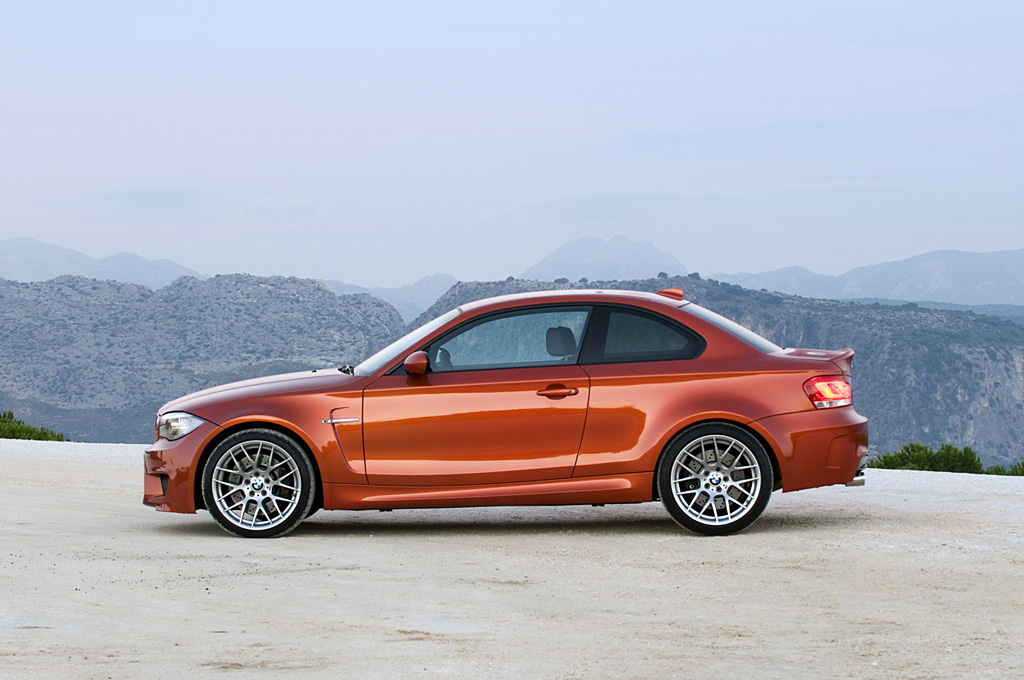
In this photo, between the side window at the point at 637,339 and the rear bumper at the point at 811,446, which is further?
the side window at the point at 637,339

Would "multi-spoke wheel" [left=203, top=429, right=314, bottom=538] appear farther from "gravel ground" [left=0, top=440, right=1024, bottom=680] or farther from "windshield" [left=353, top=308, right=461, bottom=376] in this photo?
"windshield" [left=353, top=308, right=461, bottom=376]

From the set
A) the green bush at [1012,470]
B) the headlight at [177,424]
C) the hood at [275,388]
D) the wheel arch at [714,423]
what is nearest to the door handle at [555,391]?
the wheel arch at [714,423]

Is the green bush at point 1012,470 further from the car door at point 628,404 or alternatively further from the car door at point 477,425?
the car door at point 477,425

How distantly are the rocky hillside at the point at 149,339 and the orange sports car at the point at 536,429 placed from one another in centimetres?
12557

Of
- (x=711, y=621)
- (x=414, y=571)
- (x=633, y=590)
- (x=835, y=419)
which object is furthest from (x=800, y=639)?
(x=835, y=419)

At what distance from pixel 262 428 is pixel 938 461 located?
59.6 feet

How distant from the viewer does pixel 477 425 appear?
8312 millimetres

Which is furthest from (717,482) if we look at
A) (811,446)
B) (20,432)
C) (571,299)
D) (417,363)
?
(20,432)

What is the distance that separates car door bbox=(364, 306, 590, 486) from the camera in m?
8.32

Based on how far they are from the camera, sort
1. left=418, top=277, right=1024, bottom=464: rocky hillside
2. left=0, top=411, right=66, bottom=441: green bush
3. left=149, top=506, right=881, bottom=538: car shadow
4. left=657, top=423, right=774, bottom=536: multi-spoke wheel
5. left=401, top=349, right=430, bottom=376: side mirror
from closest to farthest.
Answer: left=401, top=349, right=430, bottom=376: side mirror
left=657, top=423, right=774, bottom=536: multi-spoke wheel
left=149, top=506, right=881, bottom=538: car shadow
left=0, top=411, right=66, bottom=441: green bush
left=418, top=277, right=1024, bottom=464: rocky hillside

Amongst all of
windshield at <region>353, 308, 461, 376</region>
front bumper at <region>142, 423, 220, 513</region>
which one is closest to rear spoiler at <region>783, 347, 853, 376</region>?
windshield at <region>353, 308, 461, 376</region>

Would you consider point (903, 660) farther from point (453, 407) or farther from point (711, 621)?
point (453, 407)

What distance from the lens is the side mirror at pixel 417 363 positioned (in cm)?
826

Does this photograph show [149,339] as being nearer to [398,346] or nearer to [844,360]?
[398,346]
